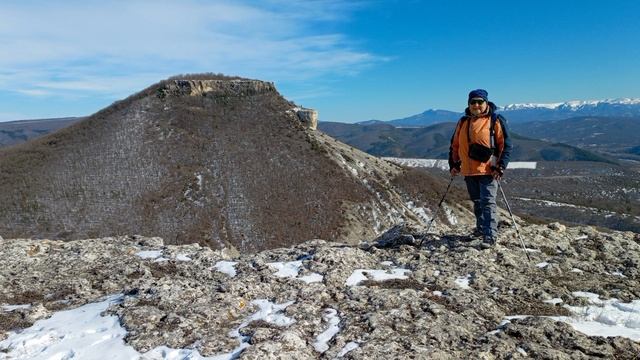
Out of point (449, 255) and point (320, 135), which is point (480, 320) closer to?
point (449, 255)

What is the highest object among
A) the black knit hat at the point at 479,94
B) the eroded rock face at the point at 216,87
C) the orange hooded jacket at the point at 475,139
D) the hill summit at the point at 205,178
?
the eroded rock face at the point at 216,87

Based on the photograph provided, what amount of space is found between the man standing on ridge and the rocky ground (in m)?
1.06

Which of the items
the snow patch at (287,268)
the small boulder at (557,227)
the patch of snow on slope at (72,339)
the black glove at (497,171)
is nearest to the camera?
the patch of snow on slope at (72,339)

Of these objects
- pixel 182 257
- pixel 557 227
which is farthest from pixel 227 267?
pixel 557 227

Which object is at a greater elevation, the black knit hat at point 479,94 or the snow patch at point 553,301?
the black knit hat at point 479,94

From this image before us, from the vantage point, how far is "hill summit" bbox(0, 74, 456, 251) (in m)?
56.4

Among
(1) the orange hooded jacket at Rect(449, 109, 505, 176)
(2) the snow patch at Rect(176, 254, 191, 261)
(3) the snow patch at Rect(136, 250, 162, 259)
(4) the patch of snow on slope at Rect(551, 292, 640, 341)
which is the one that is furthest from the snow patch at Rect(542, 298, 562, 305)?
(3) the snow patch at Rect(136, 250, 162, 259)

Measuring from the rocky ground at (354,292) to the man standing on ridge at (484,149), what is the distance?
1.06 meters

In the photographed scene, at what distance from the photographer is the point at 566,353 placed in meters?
6.86

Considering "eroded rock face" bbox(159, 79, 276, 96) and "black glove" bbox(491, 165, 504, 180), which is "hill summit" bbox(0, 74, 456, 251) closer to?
"eroded rock face" bbox(159, 79, 276, 96)

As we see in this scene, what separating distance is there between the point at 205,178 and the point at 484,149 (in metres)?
57.8

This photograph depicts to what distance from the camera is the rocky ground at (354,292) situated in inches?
285

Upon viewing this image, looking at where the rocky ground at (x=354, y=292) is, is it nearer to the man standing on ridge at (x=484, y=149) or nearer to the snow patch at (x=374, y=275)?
the snow patch at (x=374, y=275)

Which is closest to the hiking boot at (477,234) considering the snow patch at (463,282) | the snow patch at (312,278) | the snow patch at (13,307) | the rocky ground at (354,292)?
the rocky ground at (354,292)
